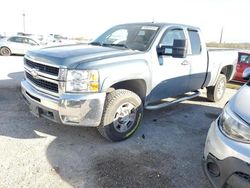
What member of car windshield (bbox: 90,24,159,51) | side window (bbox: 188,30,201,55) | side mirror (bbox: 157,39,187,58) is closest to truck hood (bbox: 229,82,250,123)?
side mirror (bbox: 157,39,187,58)

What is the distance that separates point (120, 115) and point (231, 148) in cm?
199

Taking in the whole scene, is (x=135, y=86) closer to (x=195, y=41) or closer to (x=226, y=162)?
(x=195, y=41)

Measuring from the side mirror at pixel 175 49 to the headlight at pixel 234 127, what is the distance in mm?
1806

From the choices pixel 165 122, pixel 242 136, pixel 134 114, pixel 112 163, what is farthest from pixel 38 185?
pixel 165 122

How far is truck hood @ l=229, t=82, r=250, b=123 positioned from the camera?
2395mm

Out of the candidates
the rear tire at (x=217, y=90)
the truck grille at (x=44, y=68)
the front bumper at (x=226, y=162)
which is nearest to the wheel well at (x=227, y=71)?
the rear tire at (x=217, y=90)

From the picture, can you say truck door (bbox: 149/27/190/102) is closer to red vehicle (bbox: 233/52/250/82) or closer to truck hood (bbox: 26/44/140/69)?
truck hood (bbox: 26/44/140/69)

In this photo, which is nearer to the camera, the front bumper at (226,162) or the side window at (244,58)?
the front bumper at (226,162)

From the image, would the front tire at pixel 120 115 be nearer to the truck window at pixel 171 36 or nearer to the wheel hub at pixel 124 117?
the wheel hub at pixel 124 117

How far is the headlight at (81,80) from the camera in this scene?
3.36m

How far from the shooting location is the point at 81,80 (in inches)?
132

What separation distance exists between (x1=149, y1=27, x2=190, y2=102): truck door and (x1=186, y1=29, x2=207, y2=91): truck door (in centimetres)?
20

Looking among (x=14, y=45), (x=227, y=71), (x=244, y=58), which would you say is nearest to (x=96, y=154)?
(x=227, y=71)

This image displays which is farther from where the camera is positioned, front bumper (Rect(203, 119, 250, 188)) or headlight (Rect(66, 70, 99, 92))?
headlight (Rect(66, 70, 99, 92))
